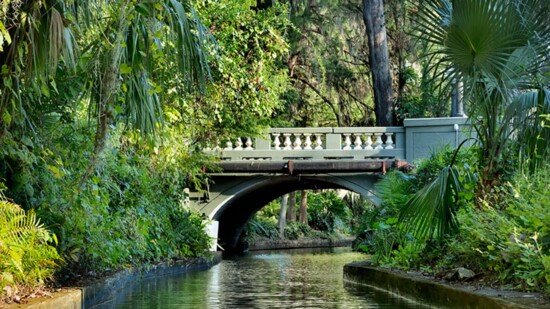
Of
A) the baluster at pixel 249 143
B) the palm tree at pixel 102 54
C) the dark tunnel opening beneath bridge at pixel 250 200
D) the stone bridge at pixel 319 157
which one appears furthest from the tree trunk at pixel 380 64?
the palm tree at pixel 102 54

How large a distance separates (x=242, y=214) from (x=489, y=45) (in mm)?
22311

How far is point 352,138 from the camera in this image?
25.9m

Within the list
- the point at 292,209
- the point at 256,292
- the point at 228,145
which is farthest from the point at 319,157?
the point at 292,209

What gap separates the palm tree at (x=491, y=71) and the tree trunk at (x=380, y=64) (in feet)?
A: 50.9

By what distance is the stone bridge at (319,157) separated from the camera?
2405 centimetres

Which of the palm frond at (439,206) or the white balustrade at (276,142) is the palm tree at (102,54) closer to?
the palm frond at (439,206)

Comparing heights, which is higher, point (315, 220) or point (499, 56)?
point (499, 56)

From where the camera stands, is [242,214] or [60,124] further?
[242,214]

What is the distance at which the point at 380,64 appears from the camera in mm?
26938

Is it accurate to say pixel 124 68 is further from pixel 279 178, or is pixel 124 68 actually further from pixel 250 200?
pixel 250 200

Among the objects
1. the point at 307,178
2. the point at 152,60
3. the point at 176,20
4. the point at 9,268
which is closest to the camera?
the point at 9,268

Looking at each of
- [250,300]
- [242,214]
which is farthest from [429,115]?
[250,300]

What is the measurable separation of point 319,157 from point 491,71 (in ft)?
46.7

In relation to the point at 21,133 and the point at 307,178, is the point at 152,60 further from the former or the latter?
the point at 307,178
